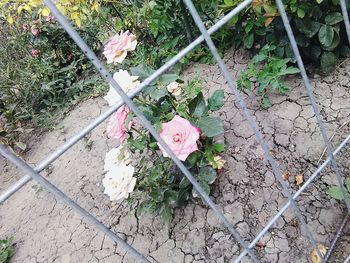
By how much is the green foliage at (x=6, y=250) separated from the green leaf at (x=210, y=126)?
149cm

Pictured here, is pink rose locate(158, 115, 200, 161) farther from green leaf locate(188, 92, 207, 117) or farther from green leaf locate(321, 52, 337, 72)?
green leaf locate(321, 52, 337, 72)

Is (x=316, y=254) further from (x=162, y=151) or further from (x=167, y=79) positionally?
(x=167, y=79)

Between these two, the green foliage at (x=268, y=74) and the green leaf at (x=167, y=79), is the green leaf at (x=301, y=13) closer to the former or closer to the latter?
the green foliage at (x=268, y=74)

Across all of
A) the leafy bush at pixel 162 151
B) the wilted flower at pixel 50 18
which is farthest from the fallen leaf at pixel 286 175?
the wilted flower at pixel 50 18

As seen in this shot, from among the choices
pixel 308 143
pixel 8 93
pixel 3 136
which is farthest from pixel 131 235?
pixel 8 93

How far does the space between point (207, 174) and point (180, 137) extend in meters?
0.40

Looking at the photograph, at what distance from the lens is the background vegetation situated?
5.98 ft

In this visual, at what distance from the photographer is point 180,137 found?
1.29 meters

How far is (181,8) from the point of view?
2250 mm

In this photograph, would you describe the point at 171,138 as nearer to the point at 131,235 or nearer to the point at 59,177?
the point at 131,235

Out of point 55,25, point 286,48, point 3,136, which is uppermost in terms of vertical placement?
point 55,25

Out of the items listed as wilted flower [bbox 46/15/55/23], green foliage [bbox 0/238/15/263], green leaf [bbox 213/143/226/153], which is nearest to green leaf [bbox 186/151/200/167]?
green leaf [bbox 213/143/226/153]

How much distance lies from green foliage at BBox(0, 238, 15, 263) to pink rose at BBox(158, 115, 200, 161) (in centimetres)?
143

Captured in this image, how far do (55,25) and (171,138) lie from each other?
8.85 ft
